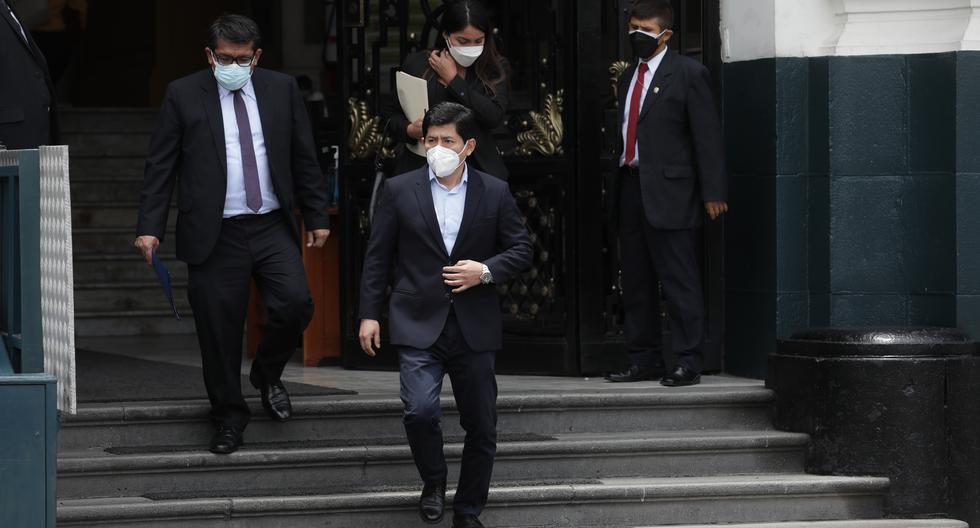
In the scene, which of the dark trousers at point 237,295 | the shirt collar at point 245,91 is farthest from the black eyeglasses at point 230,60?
the dark trousers at point 237,295

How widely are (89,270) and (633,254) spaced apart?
514 cm

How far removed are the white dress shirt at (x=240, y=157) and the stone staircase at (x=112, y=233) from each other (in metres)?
4.81

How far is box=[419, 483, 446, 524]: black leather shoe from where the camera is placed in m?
7.52

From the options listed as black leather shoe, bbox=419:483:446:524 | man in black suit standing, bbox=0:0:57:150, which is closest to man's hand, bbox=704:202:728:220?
black leather shoe, bbox=419:483:446:524

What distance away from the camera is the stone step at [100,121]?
14188 millimetres

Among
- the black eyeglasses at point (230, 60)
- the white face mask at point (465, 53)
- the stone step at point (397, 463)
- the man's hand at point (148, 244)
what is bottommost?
the stone step at point (397, 463)

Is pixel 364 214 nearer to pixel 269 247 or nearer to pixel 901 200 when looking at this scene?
pixel 269 247

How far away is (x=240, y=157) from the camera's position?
798 cm

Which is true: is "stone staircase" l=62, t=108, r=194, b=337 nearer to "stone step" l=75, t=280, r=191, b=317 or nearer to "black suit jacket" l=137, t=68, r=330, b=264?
"stone step" l=75, t=280, r=191, b=317

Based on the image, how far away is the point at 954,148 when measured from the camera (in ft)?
29.0

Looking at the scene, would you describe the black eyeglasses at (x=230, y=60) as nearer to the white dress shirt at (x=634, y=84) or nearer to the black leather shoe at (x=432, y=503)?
the black leather shoe at (x=432, y=503)

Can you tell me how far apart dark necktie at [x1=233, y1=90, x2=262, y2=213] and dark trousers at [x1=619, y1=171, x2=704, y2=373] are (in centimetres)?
213

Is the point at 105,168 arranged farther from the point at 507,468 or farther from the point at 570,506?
the point at 570,506

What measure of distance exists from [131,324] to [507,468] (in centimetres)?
518
